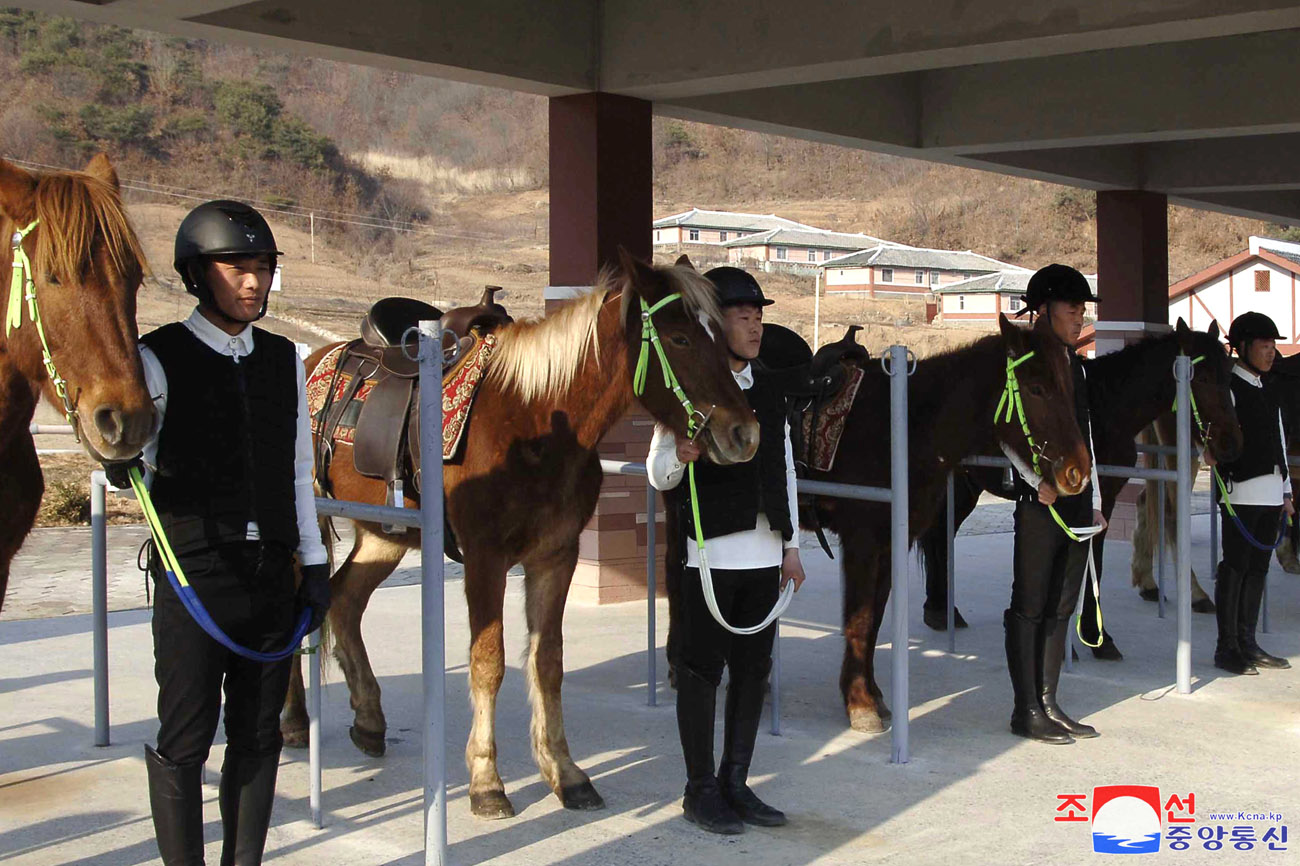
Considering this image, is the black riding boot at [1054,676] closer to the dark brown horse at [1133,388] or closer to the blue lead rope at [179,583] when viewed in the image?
the dark brown horse at [1133,388]

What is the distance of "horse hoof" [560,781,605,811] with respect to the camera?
4.42 m

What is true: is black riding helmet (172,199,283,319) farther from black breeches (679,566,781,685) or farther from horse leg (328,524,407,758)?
horse leg (328,524,407,758)

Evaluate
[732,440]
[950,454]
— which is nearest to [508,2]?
[950,454]

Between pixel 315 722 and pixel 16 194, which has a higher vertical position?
pixel 16 194

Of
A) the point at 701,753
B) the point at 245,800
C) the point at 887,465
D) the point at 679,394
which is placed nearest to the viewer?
the point at 245,800

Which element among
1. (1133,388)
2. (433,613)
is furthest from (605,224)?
(433,613)

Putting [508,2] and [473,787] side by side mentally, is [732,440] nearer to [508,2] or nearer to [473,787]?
[473,787]

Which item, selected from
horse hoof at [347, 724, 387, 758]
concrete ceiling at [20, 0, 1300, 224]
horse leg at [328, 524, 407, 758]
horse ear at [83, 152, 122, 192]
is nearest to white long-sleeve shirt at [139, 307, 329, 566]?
horse ear at [83, 152, 122, 192]

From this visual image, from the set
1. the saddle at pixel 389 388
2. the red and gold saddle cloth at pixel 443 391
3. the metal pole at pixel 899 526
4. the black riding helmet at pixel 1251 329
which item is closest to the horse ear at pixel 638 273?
the saddle at pixel 389 388

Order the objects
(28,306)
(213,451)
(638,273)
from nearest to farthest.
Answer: (28,306), (213,451), (638,273)

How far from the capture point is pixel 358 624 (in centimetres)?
518

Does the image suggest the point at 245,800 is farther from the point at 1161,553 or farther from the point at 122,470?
the point at 1161,553

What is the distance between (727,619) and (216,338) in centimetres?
189

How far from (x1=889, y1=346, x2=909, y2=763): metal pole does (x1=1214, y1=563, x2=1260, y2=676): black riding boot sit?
8.51 ft
